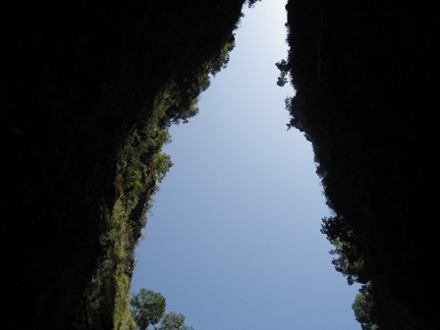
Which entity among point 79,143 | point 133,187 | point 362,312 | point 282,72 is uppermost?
point 282,72

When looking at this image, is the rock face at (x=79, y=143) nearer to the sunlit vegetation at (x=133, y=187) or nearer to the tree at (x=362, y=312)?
the sunlit vegetation at (x=133, y=187)

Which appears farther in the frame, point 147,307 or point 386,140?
point 147,307

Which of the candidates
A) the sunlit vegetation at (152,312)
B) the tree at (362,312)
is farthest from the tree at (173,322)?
the tree at (362,312)

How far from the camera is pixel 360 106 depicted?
17234 mm

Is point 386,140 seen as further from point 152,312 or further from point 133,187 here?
point 152,312

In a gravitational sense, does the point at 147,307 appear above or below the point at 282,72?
below

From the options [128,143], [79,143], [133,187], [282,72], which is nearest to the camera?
[79,143]

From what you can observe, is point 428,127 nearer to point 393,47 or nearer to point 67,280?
point 393,47

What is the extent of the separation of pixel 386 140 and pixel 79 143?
431 inches

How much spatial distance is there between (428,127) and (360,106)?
3.20 metres

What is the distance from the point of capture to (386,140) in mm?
15922

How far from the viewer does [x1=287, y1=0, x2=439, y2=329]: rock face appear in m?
14.6

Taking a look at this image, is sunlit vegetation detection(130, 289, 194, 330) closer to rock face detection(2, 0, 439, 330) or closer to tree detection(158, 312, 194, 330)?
tree detection(158, 312, 194, 330)

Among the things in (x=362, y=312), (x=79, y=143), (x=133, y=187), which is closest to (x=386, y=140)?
(x=79, y=143)
